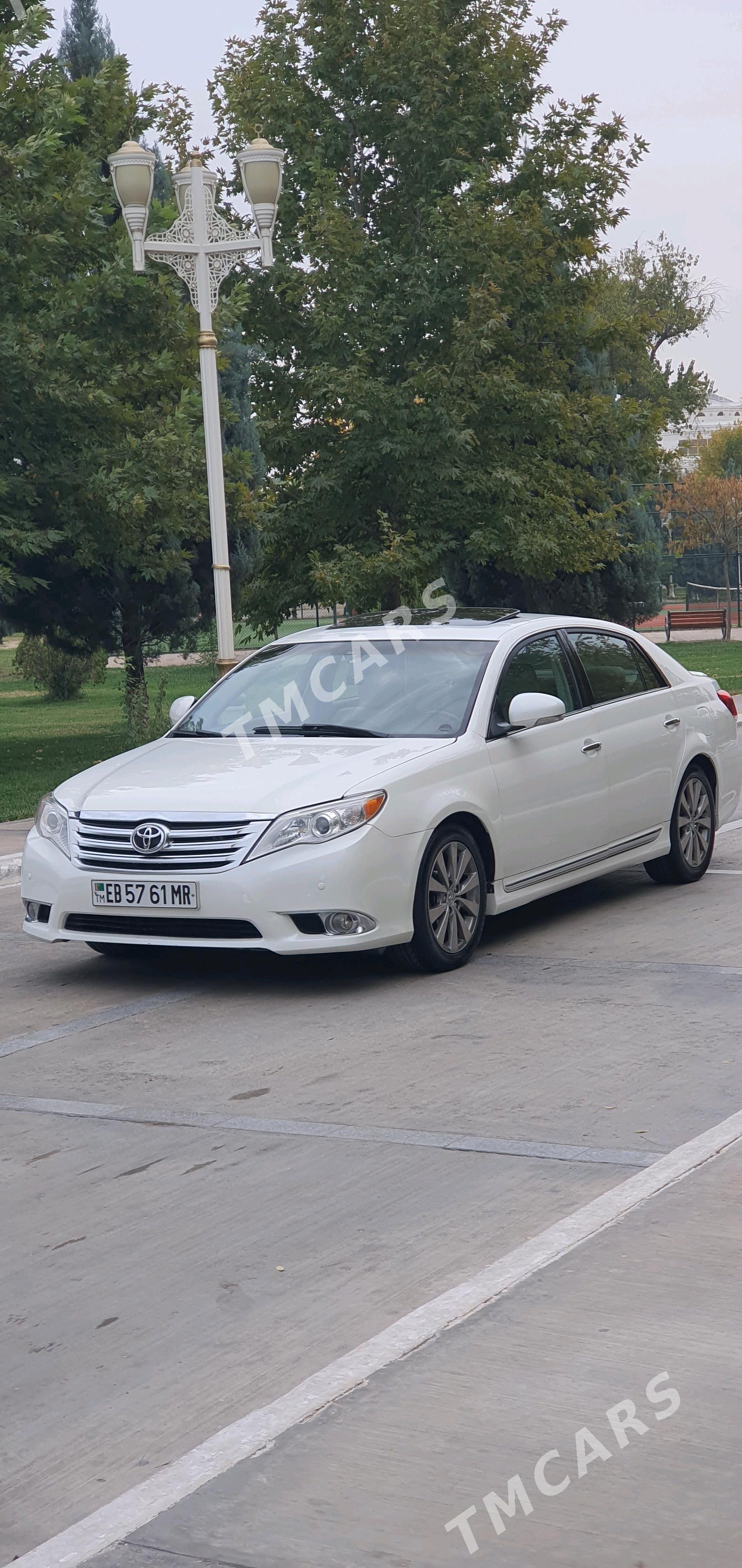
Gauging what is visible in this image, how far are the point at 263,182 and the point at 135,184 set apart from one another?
1.05 m

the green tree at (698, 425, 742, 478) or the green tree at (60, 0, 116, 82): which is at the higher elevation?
the green tree at (60, 0, 116, 82)

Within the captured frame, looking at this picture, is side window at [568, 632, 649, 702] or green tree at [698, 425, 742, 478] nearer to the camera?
side window at [568, 632, 649, 702]

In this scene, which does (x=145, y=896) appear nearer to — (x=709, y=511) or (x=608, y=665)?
(x=608, y=665)

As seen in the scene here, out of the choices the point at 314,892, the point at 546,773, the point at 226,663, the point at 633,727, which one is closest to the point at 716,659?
the point at 226,663

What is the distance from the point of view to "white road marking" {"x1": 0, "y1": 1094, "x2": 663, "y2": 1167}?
5.27 m

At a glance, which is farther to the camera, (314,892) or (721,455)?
(721,455)

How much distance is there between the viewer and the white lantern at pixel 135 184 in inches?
596

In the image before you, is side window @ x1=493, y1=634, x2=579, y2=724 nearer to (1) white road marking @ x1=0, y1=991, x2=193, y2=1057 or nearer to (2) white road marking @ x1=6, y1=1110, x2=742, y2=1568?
(1) white road marking @ x1=0, y1=991, x2=193, y2=1057

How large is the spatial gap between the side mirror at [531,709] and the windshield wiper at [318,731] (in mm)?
599

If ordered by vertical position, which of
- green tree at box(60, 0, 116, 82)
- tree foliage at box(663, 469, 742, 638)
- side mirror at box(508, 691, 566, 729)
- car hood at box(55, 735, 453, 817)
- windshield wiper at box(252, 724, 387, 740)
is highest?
green tree at box(60, 0, 116, 82)

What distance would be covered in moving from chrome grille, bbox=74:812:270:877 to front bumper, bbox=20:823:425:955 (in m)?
0.05

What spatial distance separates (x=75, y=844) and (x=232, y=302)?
14794mm

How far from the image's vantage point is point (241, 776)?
26.1 ft

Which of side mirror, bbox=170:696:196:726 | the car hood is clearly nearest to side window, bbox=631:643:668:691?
the car hood
